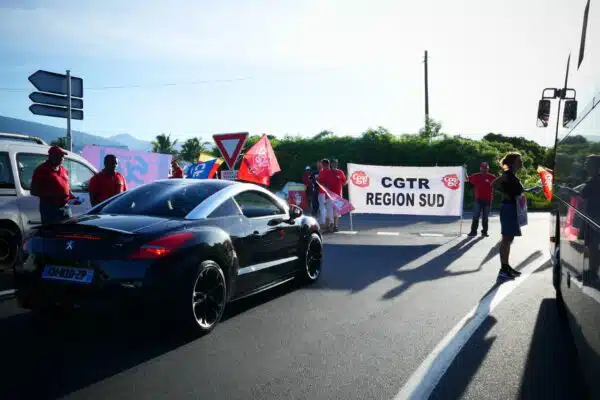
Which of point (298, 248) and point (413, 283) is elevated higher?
point (298, 248)

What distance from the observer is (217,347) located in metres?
4.83

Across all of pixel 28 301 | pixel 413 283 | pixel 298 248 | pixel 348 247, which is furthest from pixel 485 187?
pixel 28 301

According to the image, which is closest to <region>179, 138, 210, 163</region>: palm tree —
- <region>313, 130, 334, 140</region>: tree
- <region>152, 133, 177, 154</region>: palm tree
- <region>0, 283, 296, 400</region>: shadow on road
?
<region>152, 133, 177, 154</region>: palm tree

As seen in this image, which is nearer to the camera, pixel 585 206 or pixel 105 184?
pixel 585 206

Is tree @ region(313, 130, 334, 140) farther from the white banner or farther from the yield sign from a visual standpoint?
the yield sign

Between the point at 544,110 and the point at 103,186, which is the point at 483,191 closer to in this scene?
the point at 544,110

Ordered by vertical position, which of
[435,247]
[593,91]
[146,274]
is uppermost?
[593,91]

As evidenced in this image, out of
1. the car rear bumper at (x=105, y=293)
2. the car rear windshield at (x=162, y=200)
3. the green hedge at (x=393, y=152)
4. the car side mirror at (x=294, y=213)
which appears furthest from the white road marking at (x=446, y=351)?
the green hedge at (x=393, y=152)

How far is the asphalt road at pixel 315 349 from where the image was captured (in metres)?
3.85

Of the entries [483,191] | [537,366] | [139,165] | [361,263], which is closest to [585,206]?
[537,366]

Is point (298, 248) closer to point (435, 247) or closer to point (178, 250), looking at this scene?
point (178, 250)

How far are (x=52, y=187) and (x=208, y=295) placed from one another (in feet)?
13.2

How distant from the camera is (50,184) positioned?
8.05m

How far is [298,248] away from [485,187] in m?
8.26
